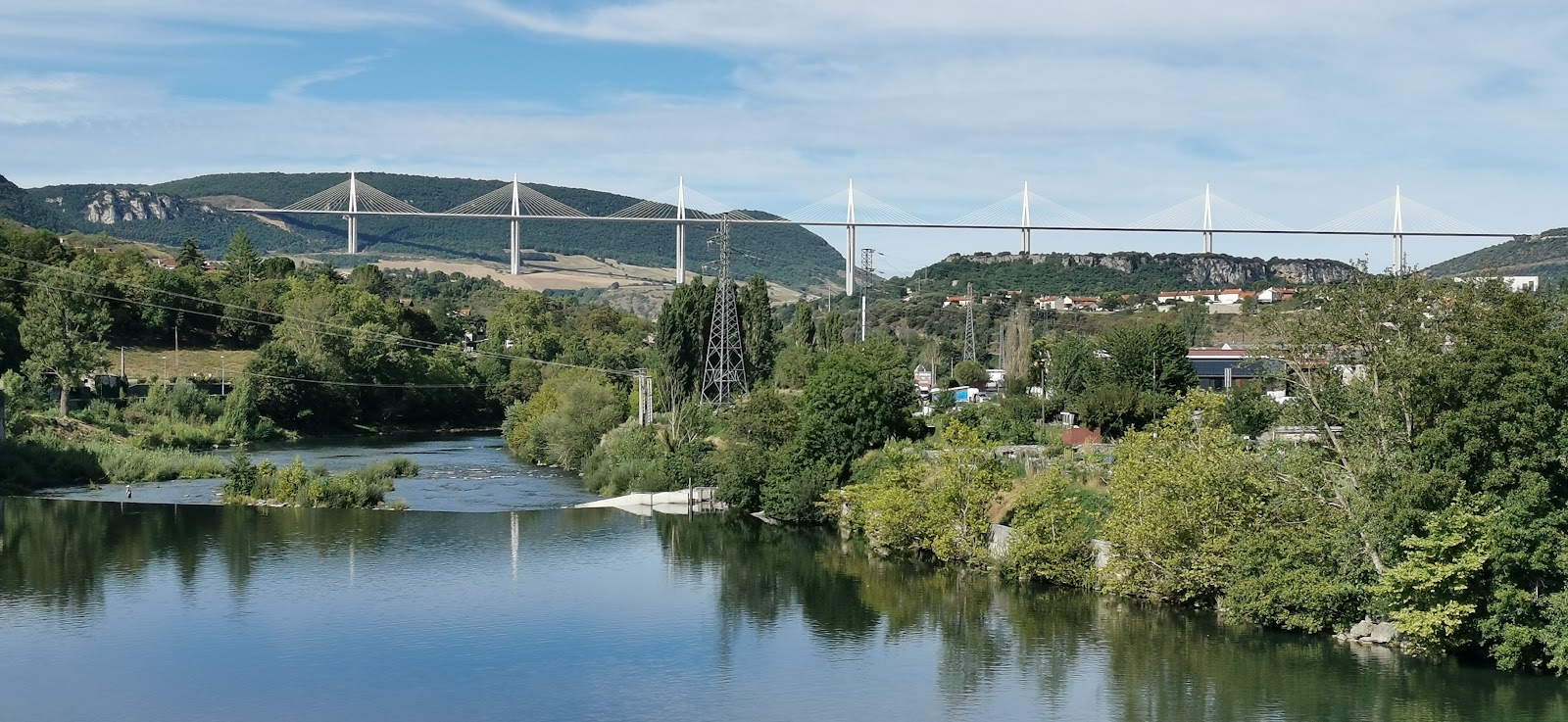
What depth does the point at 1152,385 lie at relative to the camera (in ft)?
104

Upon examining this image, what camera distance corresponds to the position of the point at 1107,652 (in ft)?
52.9

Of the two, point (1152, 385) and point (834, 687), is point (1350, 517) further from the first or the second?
point (1152, 385)

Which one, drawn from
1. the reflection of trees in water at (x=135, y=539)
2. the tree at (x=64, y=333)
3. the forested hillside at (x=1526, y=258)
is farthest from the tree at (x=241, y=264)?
the forested hillside at (x=1526, y=258)

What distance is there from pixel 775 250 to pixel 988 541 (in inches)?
4021

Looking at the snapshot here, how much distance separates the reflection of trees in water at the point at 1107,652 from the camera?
46.4 ft

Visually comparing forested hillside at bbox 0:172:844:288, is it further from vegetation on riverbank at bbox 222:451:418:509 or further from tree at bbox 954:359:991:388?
vegetation on riverbank at bbox 222:451:418:509

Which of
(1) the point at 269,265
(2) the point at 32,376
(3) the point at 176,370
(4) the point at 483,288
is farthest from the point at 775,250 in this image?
(2) the point at 32,376

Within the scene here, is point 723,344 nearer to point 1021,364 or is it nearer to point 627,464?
point 627,464

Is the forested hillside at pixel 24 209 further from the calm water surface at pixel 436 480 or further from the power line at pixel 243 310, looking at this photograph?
the calm water surface at pixel 436 480

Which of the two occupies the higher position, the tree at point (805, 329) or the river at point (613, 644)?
the tree at point (805, 329)

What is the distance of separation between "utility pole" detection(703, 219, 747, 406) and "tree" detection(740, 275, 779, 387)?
102cm

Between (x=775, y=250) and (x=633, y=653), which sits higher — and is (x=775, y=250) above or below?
above

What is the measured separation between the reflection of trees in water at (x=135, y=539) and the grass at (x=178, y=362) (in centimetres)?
1927

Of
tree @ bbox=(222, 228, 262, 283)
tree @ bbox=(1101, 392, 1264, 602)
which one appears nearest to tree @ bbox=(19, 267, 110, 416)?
tree @ bbox=(222, 228, 262, 283)
